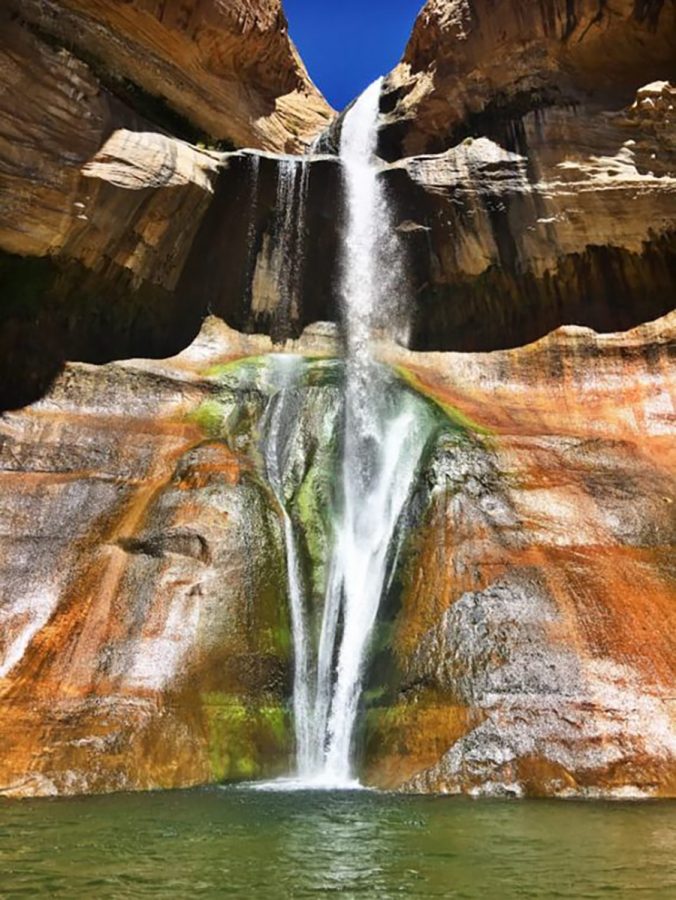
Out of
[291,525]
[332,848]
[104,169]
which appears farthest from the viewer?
[104,169]

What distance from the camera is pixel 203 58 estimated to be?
71.5 ft

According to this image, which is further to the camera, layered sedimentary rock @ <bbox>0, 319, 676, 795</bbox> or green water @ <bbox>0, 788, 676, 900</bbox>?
layered sedimentary rock @ <bbox>0, 319, 676, 795</bbox>

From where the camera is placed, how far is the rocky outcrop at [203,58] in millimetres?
19125

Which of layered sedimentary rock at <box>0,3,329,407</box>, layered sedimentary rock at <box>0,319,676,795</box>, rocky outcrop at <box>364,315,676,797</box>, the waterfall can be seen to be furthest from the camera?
layered sedimentary rock at <box>0,3,329,407</box>

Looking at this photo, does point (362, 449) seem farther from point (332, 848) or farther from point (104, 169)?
point (332, 848)

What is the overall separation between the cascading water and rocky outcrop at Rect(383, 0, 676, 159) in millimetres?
2261

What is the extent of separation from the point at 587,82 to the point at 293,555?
14.3 m

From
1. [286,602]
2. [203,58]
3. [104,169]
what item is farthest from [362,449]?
[203,58]

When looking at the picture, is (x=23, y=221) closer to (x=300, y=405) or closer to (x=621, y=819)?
(x=300, y=405)

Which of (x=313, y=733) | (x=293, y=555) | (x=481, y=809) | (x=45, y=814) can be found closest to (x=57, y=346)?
(x=293, y=555)

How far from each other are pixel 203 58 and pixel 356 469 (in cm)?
1299

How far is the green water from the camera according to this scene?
17.0ft

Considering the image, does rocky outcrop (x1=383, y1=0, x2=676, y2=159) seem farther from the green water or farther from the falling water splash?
the green water

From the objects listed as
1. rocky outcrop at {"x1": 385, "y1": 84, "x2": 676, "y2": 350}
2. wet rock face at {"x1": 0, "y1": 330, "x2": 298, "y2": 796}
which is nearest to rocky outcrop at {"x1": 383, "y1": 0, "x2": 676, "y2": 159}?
rocky outcrop at {"x1": 385, "y1": 84, "x2": 676, "y2": 350}
